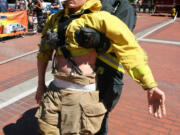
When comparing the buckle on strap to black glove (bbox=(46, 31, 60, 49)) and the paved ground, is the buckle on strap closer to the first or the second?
black glove (bbox=(46, 31, 60, 49))

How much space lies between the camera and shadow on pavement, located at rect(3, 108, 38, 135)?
10.7 feet

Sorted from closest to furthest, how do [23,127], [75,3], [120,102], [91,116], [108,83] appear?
[75,3] < [91,116] < [108,83] < [23,127] < [120,102]

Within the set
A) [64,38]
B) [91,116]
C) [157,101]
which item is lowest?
[91,116]

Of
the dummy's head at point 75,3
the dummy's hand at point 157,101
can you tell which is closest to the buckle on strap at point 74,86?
the dummy's hand at point 157,101

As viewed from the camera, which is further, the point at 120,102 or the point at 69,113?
the point at 120,102

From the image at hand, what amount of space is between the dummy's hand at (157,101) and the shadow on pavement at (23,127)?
6.86 ft

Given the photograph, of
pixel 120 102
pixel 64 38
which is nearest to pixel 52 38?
pixel 64 38

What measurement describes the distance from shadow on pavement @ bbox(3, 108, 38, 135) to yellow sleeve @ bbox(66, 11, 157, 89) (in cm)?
209

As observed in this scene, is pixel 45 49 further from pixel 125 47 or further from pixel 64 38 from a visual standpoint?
pixel 125 47

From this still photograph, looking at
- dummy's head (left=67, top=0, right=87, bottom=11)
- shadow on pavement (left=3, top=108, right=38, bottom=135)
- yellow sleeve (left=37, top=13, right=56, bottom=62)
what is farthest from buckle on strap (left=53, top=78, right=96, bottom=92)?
shadow on pavement (left=3, top=108, right=38, bottom=135)

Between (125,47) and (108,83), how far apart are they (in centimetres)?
43

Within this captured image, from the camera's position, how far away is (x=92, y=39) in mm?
1678

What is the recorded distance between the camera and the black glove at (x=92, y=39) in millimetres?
1658

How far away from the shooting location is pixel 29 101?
418cm
